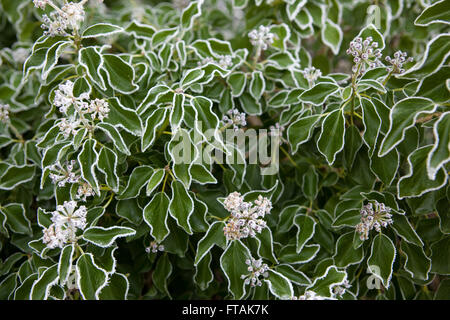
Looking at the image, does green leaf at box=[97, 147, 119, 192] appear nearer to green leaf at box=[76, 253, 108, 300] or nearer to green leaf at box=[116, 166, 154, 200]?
green leaf at box=[116, 166, 154, 200]

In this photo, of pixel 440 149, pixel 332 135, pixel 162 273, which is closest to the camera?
pixel 440 149

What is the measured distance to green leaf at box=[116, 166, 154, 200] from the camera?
108cm

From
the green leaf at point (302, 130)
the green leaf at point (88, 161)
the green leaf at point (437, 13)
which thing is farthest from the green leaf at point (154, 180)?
the green leaf at point (437, 13)

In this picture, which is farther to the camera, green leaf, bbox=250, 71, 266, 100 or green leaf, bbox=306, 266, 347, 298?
green leaf, bbox=250, 71, 266, 100

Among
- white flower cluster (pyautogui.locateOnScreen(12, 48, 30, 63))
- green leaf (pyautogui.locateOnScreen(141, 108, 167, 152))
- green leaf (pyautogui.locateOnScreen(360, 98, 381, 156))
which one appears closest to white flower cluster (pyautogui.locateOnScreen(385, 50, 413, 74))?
green leaf (pyautogui.locateOnScreen(360, 98, 381, 156))

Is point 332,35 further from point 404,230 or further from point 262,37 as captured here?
point 404,230

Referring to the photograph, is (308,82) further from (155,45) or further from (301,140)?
(155,45)

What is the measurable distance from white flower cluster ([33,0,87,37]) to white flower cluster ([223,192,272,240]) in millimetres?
538

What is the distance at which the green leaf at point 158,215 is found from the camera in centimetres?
105

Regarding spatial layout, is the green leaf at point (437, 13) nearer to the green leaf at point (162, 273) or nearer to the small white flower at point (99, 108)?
the small white flower at point (99, 108)

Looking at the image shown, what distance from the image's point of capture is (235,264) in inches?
42.8

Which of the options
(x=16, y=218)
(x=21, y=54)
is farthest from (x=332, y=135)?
(x=21, y=54)

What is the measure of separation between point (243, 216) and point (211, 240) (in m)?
0.12

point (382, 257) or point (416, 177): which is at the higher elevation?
point (416, 177)
